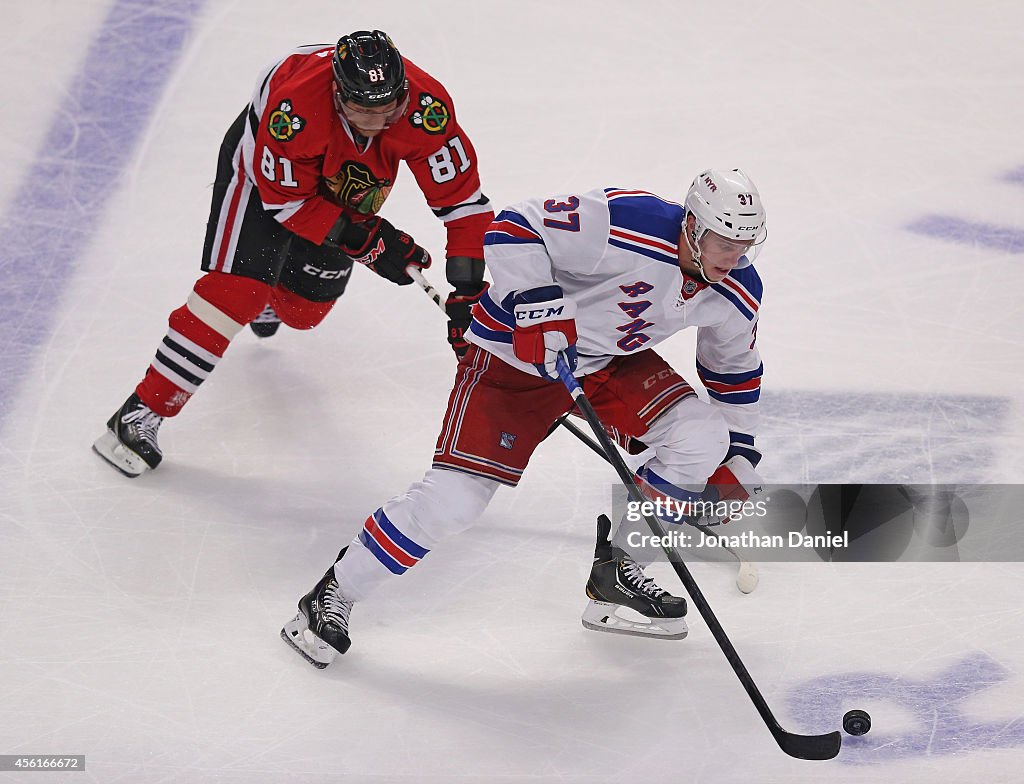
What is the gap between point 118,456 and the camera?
4.11m

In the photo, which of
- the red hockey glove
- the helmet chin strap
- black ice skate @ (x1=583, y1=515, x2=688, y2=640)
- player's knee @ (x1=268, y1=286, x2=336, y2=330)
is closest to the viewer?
the helmet chin strap

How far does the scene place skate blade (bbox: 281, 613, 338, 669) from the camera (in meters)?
3.51

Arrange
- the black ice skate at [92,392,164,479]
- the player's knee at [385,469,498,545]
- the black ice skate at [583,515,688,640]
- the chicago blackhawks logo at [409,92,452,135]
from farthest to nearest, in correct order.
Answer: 1. the black ice skate at [92,392,164,479]
2. the chicago blackhawks logo at [409,92,452,135]
3. the black ice skate at [583,515,688,640]
4. the player's knee at [385,469,498,545]

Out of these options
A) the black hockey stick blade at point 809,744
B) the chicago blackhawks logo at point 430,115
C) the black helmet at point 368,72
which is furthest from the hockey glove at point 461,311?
the black hockey stick blade at point 809,744

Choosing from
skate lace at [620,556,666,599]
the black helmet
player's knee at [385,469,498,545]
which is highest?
the black helmet

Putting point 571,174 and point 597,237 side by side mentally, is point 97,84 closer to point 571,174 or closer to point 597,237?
point 571,174

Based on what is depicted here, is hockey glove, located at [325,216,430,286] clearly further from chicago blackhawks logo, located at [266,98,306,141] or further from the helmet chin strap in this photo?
the helmet chin strap

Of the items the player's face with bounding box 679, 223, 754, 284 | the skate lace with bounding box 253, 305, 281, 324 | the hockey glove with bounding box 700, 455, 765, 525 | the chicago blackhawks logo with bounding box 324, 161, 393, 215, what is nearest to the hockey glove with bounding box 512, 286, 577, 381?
the player's face with bounding box 679, 223, 754, 284

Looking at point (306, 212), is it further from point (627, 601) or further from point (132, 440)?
point (627, 601)

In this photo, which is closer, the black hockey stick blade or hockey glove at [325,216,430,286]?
the black hockey stick blade

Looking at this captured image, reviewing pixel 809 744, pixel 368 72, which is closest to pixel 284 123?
pixel 368 72

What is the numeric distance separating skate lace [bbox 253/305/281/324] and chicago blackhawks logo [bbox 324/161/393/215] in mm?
537

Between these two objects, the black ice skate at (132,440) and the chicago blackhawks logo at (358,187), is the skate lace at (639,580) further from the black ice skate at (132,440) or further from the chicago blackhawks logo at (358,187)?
the black ice skate at (132,440)

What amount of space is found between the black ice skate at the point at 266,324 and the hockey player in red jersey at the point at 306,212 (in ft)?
0.85
